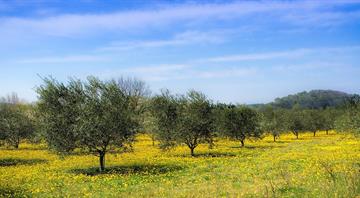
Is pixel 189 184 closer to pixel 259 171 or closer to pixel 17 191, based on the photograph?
pixel 259 171

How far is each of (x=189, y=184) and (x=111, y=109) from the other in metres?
11.9

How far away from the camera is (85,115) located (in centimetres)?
3456

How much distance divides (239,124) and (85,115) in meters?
38.6

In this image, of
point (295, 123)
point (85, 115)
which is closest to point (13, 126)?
point (85, 115)

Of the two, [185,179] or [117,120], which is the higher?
[117,120]

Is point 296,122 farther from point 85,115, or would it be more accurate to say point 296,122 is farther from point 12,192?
point 12,192

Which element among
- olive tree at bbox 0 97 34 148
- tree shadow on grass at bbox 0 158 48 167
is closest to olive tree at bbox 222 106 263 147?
olive tree at bbox 0 97 34 148

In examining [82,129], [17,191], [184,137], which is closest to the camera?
[17,191]

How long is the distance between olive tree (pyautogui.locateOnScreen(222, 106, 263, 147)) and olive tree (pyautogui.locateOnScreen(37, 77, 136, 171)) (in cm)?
3447

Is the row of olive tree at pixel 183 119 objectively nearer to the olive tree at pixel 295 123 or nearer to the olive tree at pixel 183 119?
the olive tree at pixel 183 119

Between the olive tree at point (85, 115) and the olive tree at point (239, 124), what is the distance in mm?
34467

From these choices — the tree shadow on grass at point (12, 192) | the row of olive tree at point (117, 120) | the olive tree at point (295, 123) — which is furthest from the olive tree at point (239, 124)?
the tree shadow on grass at point (12, 192)

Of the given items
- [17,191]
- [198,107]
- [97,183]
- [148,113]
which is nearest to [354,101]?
[198,107]

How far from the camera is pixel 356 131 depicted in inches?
1740
